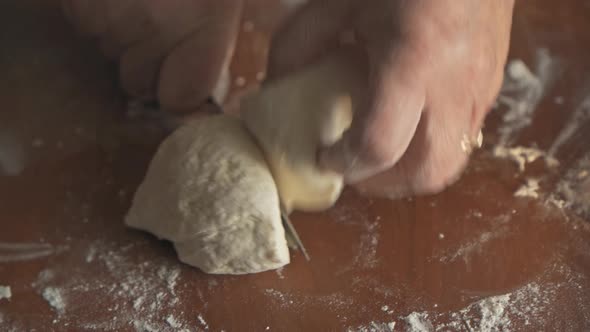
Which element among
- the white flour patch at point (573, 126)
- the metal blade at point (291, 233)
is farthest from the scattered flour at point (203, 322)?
the white flour patch at point (573, 126)

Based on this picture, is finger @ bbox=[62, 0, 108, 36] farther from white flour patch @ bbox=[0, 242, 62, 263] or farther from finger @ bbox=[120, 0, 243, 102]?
white flour patch @ bbox=[0, 242, 62, 263]

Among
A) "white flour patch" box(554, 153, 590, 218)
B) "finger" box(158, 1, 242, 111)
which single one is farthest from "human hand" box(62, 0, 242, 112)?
"white flour patch" box(554, 153, 590, 218)

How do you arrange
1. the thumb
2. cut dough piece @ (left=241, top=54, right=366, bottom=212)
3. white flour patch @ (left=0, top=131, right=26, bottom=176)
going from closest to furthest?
the thumb, cut dough piece @ (left=241, top=54, right=366, bottom=212), white flour patch @ (left=0, top=131, right=26, bottom=176)

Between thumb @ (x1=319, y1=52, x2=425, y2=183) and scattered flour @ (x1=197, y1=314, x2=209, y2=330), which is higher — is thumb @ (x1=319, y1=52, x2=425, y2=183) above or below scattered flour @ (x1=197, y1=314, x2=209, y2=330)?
above

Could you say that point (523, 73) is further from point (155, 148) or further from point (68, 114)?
point (68, 114)

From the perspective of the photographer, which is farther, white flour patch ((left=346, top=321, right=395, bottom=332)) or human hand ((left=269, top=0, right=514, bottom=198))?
white flour patch ((left=346, top=321, right=395, bottom=332))

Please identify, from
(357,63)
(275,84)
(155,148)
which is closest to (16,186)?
(155,148)

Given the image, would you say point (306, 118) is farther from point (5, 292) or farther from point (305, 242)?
point (5, 292)

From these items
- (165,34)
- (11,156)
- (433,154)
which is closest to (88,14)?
(165,34)
